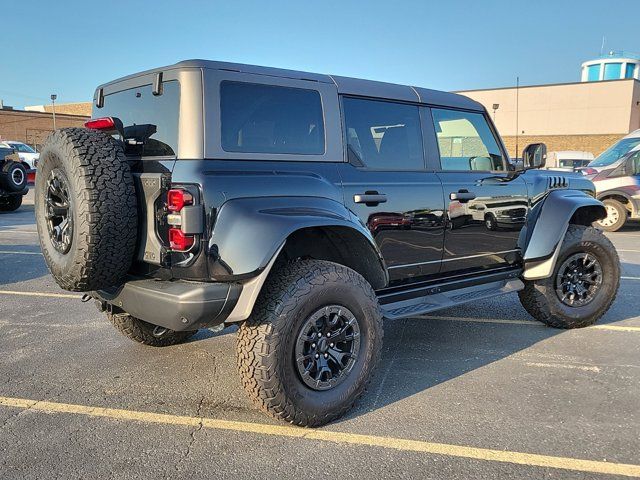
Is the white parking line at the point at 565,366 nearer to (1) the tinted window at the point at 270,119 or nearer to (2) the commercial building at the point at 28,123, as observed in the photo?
(1) the tinted window at the point at 270,119

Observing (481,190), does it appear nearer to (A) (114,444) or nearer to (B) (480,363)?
(B) (480,363)

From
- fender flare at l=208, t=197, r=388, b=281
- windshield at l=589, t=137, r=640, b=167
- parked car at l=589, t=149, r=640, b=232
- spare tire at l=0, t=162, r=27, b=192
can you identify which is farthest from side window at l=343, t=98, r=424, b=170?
spare tire at l=0, t=162, r=27, b=192

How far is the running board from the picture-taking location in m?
3.72

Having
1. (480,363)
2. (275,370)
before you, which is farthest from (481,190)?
(275,370)

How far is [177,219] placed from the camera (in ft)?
8.93

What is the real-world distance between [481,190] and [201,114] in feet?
7.98

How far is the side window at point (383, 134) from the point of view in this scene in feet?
11.9

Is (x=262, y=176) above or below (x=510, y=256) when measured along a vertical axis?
above

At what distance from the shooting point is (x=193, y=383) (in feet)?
12.0

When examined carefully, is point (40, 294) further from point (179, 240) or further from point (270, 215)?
point (270, 215)

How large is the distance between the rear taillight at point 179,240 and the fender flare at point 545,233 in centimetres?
306

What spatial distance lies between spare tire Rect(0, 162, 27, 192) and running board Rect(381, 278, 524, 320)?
1305cm

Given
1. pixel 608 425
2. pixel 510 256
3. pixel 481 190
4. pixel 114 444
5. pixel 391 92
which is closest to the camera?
pixel 114 444

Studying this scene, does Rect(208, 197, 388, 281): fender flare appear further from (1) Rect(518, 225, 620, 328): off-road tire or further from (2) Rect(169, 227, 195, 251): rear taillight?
(1) Rect(518, 225, 620, 328): off-road tire
